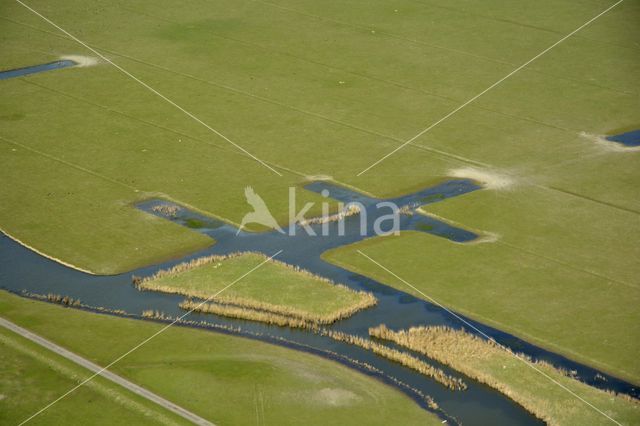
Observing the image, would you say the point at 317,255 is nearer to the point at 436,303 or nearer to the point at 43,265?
the point at 436,303

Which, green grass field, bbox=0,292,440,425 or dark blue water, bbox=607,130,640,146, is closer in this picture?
green grass field, bbox=0,292,440,425

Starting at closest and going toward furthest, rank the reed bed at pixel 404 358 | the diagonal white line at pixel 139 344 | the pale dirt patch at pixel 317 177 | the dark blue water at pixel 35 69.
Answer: the diagonal white line at pixel 139 344 < the reed bed at pixel 404 358 < the pale dirt patch at pixel 317 177 < the dark blue water at pixel 35 69

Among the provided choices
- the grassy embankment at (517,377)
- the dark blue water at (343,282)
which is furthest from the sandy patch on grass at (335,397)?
the grassy embankment at (517,377)

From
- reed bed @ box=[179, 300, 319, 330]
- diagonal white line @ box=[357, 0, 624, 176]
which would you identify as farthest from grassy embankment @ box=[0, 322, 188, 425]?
diagonal white line @ box=[357, 0, 624, 176]

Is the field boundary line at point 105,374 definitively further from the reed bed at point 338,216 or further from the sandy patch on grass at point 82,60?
the sandy patch on grass at point 82,60

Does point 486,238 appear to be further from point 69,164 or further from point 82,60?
point 82,60

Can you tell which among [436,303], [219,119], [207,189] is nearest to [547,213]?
[436,303]

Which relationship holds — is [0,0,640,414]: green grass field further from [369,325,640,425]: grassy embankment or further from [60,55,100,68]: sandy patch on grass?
[369,325,640,425]: grassy embankment
